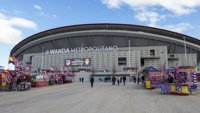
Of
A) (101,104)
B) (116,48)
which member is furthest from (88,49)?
(101,104)

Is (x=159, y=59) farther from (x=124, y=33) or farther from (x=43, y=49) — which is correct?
(x=43, y=49)

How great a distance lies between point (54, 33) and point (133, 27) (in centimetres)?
3419

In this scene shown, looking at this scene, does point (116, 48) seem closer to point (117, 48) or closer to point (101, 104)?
point (117, 48)

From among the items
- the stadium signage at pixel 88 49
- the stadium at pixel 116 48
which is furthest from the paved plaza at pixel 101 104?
the stadium signage at pixel 88 49

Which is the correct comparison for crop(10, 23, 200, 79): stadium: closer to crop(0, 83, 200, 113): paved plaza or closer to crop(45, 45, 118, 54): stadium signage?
crop(45, 45, 118, 54): stadium signage

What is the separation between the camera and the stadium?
245 ft

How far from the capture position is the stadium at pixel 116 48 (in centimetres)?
7462

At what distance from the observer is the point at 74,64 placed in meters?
75.4

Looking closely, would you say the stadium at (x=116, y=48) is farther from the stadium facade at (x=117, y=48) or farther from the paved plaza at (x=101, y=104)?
the paved plaza at (x=101, y=104)

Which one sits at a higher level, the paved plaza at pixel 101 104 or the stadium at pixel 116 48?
the stadium at pixel 116 48

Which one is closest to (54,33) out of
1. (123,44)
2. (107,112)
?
(123,44)

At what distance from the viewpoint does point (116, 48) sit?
77.0 meters

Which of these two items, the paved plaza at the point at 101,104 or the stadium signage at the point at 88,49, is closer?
the paved plaza at the point at 101,104

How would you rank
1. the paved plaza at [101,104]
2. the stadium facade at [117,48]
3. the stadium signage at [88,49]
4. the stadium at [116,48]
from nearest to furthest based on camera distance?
the paved plaza at [101,104], the stadium at [116,48], the stadium facade at [117,48], the stadium signage at [88,49]
